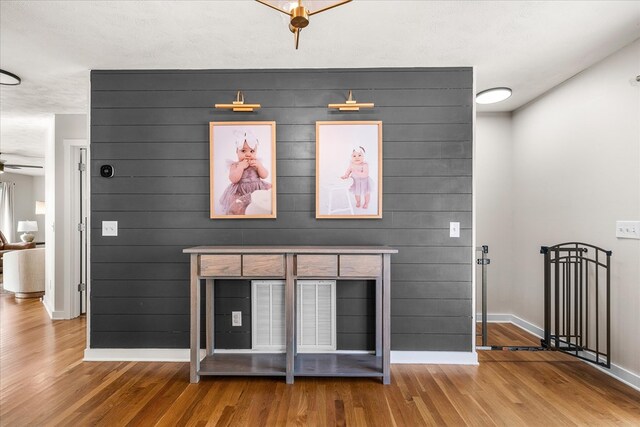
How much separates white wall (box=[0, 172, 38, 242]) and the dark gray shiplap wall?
824cm

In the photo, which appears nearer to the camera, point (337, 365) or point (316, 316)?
point (337, 365)

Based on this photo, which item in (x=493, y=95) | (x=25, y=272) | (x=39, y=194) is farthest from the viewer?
(x=39, y=194)

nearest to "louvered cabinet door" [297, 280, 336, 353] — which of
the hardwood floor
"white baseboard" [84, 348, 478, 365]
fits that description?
the hardwood floor

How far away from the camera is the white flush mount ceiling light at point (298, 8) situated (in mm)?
1442

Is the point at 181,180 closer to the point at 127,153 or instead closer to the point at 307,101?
the point at 127,153

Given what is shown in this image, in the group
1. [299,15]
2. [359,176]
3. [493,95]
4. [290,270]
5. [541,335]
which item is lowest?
[541,335]

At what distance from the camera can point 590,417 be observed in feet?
6.98

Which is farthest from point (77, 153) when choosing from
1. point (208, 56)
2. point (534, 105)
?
point (534, 105)

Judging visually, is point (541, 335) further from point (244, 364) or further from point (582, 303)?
point (244, 364)

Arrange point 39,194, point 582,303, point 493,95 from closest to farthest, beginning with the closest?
1. point 582,303
2. point 493,95
3. point 39,194

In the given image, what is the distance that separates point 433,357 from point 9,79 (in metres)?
4.44

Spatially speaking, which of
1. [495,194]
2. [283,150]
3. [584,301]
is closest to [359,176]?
[283,150]

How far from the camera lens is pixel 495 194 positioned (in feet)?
13.3

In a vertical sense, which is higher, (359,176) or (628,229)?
(359,176)
